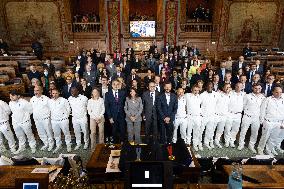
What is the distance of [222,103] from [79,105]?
3379 millimetres

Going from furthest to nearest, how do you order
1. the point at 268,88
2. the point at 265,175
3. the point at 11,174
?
the point at 268,88 < the point at 11,174 < the point at 265,175

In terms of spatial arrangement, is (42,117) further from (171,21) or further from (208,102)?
(171,21)

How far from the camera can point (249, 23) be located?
46.9 feet

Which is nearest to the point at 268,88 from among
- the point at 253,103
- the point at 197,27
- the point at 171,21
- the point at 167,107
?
the point at 253,103

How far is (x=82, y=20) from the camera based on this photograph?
47.4ft

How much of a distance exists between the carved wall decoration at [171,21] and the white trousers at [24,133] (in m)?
8.90

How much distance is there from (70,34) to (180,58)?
5.89 metres

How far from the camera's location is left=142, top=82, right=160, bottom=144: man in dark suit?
686 cm

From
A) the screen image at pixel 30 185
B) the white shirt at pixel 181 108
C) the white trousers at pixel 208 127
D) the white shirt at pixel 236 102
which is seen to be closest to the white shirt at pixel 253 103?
the white shirt at pixel 236 102

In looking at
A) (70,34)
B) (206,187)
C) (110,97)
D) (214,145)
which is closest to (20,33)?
(70,34)

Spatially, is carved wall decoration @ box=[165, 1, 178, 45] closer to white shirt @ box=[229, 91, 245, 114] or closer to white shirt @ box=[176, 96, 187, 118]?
white shirt @ box=[229, 91, 245, 114]

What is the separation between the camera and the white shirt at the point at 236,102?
711 centimetres

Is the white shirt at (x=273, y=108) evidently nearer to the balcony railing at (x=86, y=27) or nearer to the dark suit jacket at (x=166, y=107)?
the dark suit jacket at (x=166, y=107)

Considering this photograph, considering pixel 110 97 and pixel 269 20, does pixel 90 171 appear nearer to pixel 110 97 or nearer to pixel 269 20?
pixel 110 97
